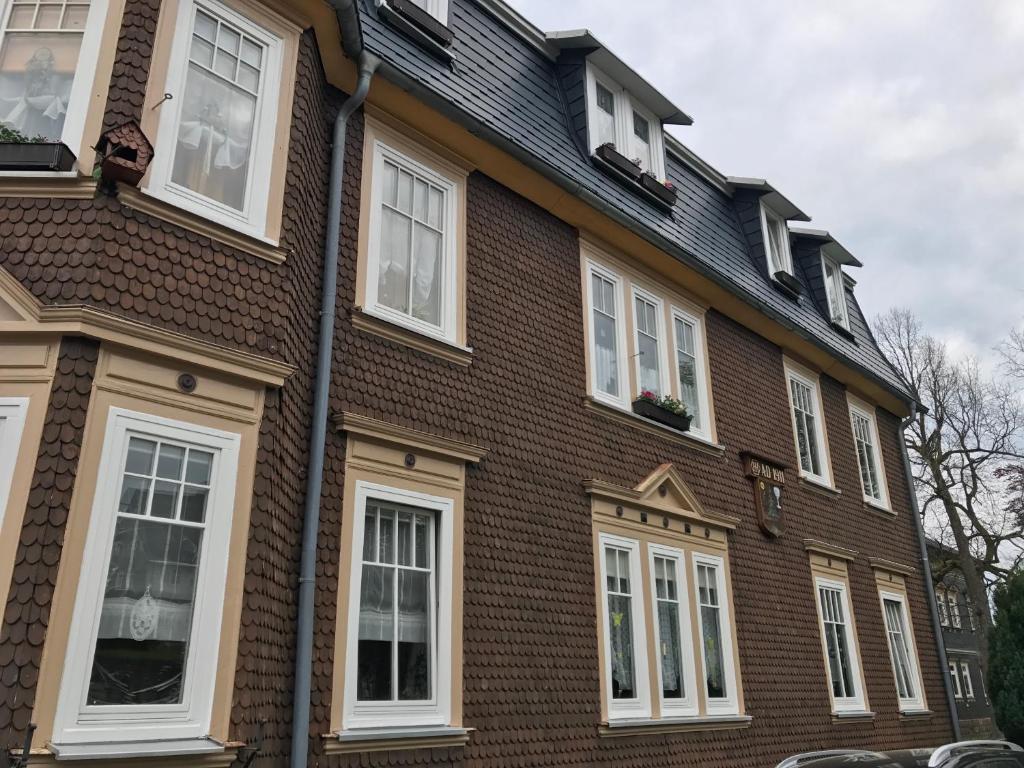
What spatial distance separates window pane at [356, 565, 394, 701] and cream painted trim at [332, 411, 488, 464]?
1.15 m

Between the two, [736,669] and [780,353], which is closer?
[736,669]

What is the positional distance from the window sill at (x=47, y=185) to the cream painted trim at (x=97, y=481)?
1155 millimetres

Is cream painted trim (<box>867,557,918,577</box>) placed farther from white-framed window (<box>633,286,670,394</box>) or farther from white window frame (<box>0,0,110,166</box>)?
white window frame (<box>0,0,110,166</box>)

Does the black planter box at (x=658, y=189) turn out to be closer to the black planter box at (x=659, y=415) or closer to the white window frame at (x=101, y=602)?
the black planter box at (x=659, y=415)

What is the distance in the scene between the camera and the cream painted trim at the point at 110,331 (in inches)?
220

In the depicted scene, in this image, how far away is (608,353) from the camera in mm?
10906

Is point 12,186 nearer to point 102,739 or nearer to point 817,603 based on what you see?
point 102,739

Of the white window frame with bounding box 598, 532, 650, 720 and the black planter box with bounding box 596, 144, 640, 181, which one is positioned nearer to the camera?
the white window frame with bounding box 598, 532, 650, 720

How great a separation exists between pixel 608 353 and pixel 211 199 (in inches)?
222

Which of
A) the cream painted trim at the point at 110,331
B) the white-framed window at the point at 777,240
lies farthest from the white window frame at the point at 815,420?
the cream painted trim at the point at 110,331

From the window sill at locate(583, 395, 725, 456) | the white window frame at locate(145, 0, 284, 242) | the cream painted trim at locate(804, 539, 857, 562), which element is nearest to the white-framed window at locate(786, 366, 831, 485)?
the cream painted trim at locate(804, 539, 857, 562)

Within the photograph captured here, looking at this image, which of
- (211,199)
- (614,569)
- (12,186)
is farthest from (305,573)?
(614,569)

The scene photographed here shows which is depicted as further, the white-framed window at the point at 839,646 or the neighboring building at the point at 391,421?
the white-framed window at the point at 839,646

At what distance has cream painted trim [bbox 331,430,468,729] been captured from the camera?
7000mm
